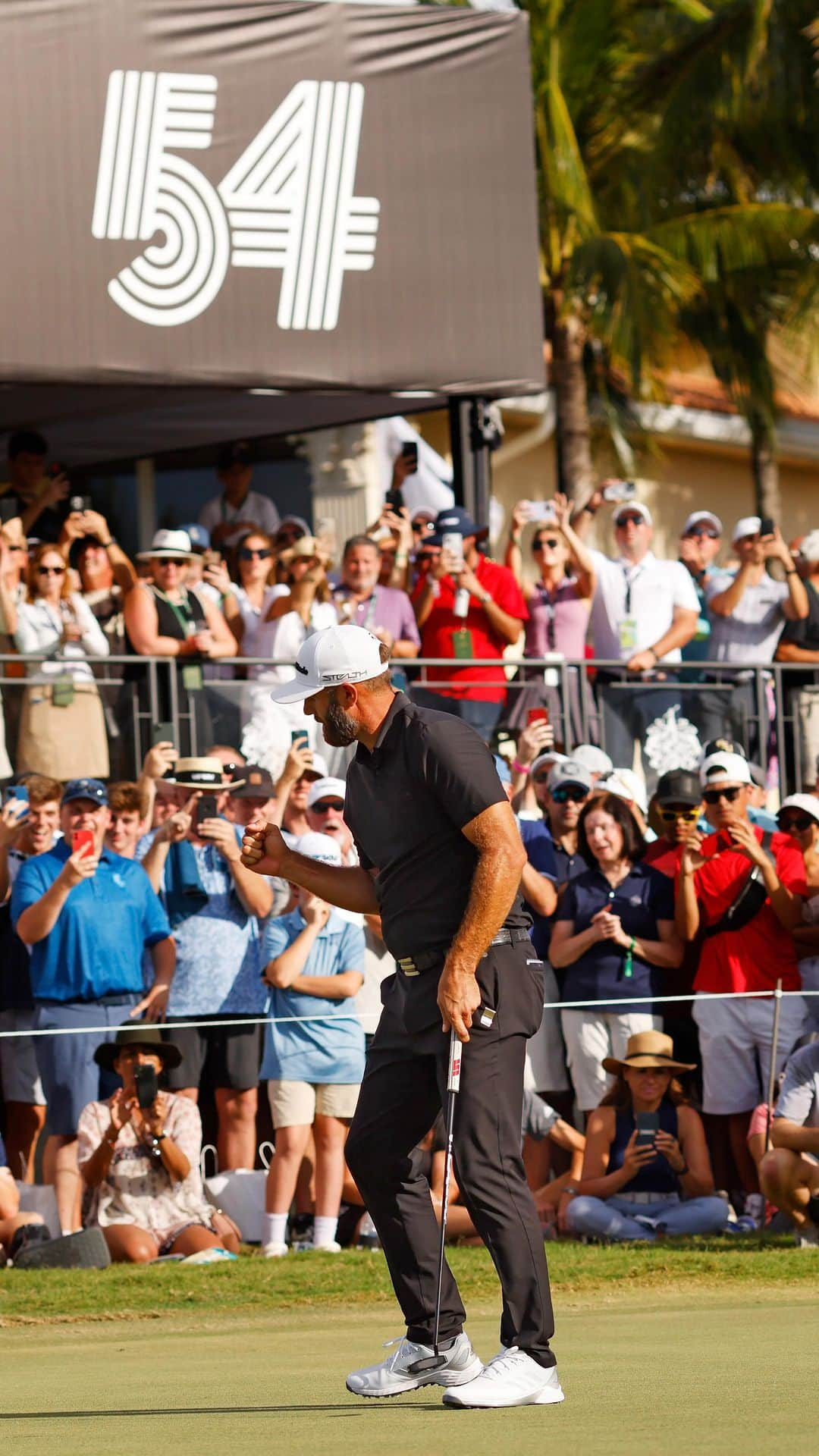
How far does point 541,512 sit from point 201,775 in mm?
2918

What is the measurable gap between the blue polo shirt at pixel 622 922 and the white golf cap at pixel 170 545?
281 cm

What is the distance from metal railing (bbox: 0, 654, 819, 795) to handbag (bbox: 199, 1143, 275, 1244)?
224 cm

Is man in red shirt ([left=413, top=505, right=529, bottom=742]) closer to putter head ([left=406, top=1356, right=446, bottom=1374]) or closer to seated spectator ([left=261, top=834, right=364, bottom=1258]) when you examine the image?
seated spectator ([left=261, top=834, right=364, bottom=1258])

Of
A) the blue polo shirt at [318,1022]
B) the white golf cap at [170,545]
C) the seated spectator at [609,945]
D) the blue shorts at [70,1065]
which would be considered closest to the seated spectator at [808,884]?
the seated spectator at [609,945]

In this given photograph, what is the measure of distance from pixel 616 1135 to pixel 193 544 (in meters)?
4.57

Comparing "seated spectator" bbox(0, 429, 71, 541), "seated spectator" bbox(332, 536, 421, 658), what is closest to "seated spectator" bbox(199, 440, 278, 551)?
"seated spectator" bbox(0, 429, 71, 541)

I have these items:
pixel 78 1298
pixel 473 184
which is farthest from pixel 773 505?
pixel 78 1298

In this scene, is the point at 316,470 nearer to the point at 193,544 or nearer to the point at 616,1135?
the point at 193,544

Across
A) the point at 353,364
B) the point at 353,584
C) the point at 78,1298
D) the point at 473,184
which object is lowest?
the point at 78,1298

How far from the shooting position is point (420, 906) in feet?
19.9

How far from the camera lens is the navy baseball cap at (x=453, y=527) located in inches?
517

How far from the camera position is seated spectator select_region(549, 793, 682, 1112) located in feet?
36.8

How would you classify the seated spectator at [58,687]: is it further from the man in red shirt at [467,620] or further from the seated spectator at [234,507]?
the seated spectator at [234,507]

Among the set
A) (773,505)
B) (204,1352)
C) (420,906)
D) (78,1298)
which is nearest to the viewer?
(420,906)
